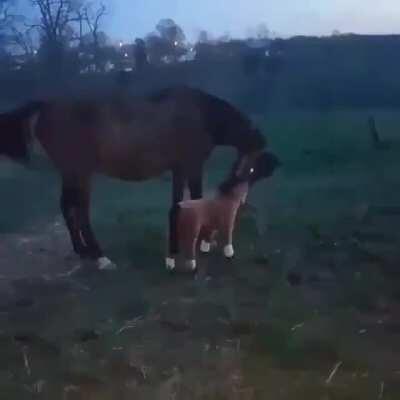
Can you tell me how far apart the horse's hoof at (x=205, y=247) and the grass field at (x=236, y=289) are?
0.11 feet

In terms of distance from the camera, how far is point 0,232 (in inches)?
91.2

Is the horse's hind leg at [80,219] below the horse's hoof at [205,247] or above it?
above

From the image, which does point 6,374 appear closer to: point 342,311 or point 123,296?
point 123,296

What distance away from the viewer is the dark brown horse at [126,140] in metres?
2.29

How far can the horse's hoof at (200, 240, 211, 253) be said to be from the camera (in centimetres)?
233

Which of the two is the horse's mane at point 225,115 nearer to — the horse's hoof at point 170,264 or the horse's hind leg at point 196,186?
the horse's hind leg at point 196,186

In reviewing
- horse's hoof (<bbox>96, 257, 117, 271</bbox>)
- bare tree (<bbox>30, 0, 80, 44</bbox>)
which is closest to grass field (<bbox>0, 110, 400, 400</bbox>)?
horse's hoof (<bbox>96, 257, 117, 271</bbox>)

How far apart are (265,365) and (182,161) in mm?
600

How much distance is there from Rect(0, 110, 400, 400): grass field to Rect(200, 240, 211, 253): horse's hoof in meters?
0.03

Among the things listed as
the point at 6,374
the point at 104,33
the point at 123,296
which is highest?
the point at 104,33

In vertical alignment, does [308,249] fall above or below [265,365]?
above

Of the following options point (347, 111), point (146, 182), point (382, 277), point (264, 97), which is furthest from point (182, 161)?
point (382, 277)

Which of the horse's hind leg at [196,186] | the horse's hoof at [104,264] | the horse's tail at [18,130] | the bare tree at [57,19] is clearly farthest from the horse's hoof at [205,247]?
the bare tree at [57,19]

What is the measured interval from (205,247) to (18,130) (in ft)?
2.01
